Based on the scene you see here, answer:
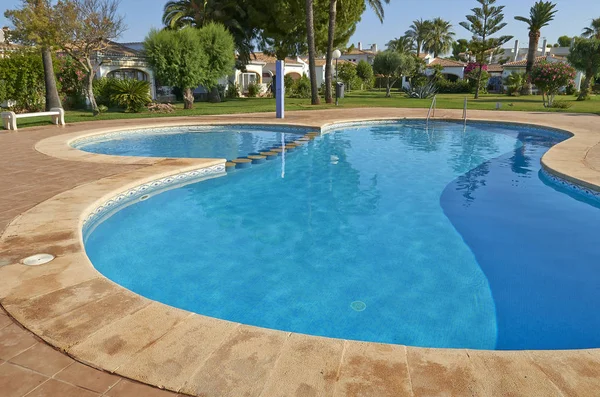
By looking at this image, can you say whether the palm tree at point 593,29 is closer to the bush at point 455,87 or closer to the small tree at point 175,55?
the bush at point 455,87

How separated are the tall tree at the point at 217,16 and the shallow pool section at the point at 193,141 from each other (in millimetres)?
15454

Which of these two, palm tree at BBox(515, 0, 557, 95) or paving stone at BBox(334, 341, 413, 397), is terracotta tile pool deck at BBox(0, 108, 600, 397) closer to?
paving stone at BBox(334, 341, 413, 397)

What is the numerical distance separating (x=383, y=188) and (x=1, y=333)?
23.4ft

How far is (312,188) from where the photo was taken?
29.3 ft

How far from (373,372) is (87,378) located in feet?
5.73

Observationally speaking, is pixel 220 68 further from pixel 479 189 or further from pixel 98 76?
pixel 479 189

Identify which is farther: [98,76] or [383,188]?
[98,76]

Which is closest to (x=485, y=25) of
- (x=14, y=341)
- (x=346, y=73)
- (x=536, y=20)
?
(x=536, y=20)

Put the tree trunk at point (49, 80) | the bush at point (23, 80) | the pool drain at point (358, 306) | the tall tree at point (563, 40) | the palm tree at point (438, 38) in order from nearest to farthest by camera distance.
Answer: the pool drain at point (358, 306) → the tree trunk at point (49, 80) → the bush at point (23, 80) → the palm tree at point (438, 38) → the tall tree at point (563, 40)

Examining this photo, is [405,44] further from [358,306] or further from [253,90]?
[358,306]

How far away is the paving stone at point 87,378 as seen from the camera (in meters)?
2.50

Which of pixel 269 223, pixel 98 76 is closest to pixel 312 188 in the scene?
pixel 269 223

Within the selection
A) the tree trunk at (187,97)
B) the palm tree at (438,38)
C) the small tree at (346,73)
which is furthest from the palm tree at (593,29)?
the tree trunk at (187,97)

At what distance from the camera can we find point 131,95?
70.1 feet
